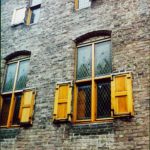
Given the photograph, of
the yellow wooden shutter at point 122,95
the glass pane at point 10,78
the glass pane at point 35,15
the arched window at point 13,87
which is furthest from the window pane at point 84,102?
the glass pane at point 35,15

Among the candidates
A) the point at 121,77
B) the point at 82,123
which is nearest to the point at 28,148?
the point at 82,123

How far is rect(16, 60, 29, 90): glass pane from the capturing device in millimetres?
7907

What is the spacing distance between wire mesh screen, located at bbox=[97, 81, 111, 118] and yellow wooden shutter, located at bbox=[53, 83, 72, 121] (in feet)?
2.24

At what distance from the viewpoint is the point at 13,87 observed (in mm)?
8000

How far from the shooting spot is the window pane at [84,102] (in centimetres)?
641

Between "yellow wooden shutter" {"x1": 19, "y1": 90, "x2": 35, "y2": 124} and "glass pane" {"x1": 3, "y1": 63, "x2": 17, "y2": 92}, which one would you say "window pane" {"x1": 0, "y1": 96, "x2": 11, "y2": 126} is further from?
"yellow wooden shutter" {"x1": 19, "y1": 90, "x2": 35, "y2": 124}

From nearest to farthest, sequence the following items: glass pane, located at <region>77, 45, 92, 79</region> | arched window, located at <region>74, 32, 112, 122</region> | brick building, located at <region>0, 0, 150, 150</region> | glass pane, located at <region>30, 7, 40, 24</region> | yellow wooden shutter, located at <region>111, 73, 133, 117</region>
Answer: yellow wooden shutter, located at <region>111, 73, 133, 117</region> < brick building, located at <region>0, 0, 150, 150</region> < arched window, located at <region>74, 32, 112, 122</region> < glass pane, located at <region>77, 45, 92, 79</region> < glass pane, located at <region>30, 7, 40, 24</region>

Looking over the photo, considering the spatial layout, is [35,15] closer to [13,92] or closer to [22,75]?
[22,75]

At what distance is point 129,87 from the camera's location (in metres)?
5.82

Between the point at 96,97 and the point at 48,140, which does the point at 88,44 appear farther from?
the point at 48,140

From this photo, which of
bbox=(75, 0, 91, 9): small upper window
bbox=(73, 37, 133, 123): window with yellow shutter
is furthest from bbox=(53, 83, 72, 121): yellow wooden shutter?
bbox=(75, 0, 91, 9): small upper window

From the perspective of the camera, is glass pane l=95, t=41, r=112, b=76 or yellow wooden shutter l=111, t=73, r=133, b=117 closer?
yellow wooden shutter l=111, t=73, r=133, b=117

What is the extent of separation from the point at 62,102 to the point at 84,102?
52 cm

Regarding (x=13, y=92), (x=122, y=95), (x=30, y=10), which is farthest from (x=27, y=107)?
(x=30, y=10)
